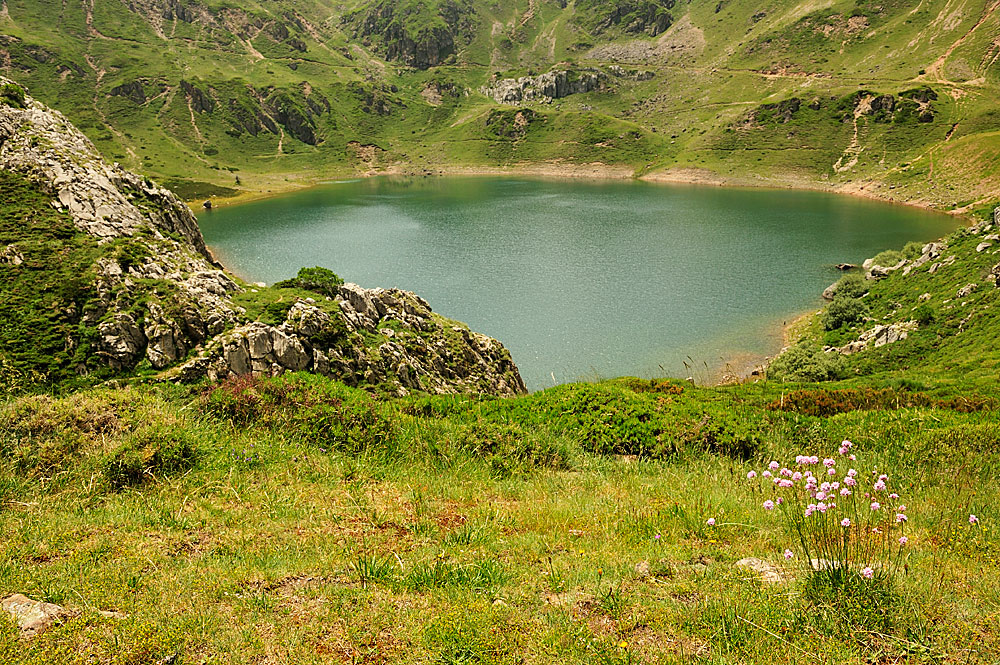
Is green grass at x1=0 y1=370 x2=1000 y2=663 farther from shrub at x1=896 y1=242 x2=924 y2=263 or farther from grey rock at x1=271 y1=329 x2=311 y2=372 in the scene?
shrub at x1=896 y1=242 x2=924 y2=263

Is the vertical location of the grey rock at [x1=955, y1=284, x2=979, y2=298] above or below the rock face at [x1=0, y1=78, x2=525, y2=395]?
above

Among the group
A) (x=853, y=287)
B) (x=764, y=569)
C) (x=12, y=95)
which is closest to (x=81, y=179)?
(x=12, y=95)

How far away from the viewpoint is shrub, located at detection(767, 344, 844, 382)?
3100 centimetres

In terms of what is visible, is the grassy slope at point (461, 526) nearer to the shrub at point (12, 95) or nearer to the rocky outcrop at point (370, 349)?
the rocky outcrop at point (370, 349)

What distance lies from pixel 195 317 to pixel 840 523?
22.6m

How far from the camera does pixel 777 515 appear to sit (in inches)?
320

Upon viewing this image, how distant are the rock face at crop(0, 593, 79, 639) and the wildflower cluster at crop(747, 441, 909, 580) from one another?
26.7 ft

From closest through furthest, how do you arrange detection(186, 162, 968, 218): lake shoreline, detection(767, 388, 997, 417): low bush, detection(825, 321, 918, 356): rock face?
detection(767, 388, 997, 417): low bush, detection(825, 321, 918, 356): rock face, detection(186, 162, 968, 218): lake shoreline

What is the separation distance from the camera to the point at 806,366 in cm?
3183

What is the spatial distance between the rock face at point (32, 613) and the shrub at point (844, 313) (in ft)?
159

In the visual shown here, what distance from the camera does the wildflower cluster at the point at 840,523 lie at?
559 cm

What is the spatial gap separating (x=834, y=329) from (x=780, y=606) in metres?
43.4

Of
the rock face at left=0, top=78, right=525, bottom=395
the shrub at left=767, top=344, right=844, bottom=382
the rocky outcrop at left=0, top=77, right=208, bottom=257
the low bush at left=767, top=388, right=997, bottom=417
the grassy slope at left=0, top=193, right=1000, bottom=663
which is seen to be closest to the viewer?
the grassy slope at left=0, top=193, right=1000, bottom=663

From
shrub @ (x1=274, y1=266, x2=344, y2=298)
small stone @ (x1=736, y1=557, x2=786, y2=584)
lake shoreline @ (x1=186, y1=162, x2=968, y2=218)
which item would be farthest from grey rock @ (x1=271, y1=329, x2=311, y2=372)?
lake shoreline @ (x1=186, y1=162, x2=968, y2=218)
